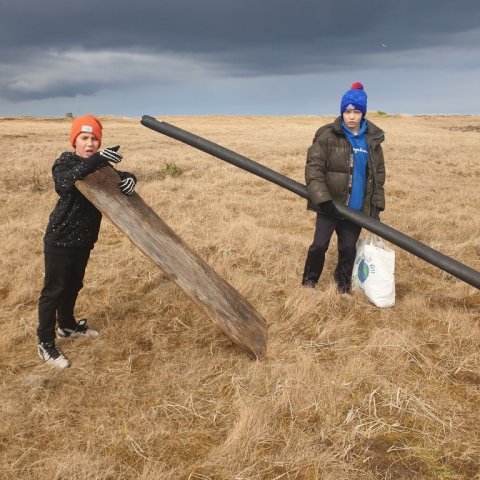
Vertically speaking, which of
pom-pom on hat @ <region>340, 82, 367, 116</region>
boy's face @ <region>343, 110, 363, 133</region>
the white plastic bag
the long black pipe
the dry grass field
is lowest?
the dry grass field

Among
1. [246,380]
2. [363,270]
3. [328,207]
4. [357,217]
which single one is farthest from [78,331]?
[363,270]

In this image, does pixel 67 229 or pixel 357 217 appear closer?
pixel 67 229

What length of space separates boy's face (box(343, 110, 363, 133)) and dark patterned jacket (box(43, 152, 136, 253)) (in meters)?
2.13

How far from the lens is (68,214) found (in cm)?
306

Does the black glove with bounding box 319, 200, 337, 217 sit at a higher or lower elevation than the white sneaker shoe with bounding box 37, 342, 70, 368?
higher

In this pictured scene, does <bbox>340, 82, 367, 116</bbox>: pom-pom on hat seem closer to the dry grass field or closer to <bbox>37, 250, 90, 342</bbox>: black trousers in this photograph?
the dry grass field

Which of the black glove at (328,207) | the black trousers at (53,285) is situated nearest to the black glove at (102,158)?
the black trousers at (53,285)

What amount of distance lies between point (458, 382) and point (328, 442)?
1189mm

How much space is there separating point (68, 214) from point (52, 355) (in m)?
1.04

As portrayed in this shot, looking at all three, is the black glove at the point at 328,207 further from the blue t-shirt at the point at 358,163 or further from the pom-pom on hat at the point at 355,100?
the pom-pom on hat at the point at 355,100

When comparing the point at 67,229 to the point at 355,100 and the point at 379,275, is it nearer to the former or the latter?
Answer: the point at 355,100

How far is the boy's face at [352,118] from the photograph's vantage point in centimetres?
378

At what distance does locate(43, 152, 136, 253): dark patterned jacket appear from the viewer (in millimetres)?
2959

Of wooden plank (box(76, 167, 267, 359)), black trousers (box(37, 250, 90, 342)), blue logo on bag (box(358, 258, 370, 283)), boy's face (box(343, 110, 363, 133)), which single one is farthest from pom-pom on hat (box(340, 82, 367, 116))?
black trousers (box(37, 250, 90, 342))
